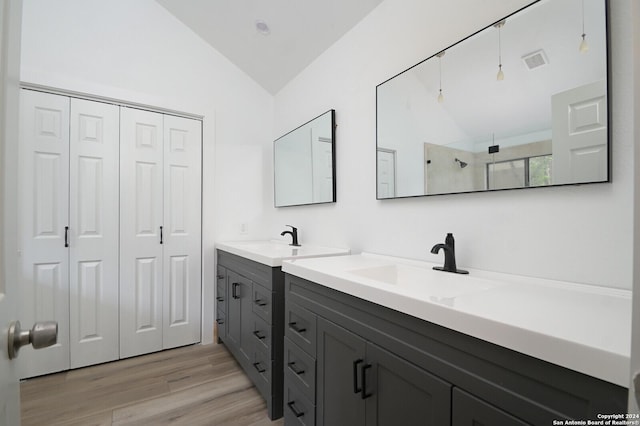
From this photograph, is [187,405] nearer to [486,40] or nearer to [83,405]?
[83,405]

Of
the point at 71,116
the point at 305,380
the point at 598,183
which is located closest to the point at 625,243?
the point at 598,183

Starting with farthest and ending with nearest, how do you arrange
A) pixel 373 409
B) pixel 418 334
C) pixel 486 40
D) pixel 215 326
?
pixel 215 326 → pixel 486 40 → pixel 373 409 → pixel 418 334

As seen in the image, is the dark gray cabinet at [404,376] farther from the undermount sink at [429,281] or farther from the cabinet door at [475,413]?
the undermount sink at [429,281]

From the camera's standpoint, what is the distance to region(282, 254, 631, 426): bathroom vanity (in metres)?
0.51

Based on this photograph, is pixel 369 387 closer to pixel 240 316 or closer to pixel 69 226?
pixel 240 316

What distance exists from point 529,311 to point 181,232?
2.53m

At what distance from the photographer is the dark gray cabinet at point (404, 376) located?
1.76ft

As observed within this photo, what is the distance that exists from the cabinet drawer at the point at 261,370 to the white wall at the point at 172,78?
3.28 feet

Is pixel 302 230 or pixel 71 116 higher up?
pixel 71 116

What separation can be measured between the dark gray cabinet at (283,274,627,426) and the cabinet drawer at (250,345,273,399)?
221 millimetres

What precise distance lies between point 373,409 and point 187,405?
4.50ft

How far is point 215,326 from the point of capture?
2646 millimetres

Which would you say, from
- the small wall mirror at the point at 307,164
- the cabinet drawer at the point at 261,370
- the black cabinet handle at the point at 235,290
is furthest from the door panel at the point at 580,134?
the black cabinet handle at the point at 235,290

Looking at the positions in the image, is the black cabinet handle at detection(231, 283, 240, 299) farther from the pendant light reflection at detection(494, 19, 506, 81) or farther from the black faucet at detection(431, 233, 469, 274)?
the pendant light reflection at detection(494, 19, 506, 81)
